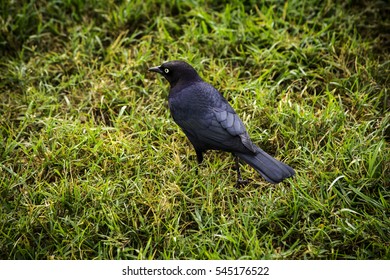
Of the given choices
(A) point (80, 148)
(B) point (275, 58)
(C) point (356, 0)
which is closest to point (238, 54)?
(B) point (275, 58)

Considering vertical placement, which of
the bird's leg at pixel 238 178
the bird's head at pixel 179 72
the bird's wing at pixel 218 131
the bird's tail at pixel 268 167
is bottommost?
the bird's leg at pixel 238 178

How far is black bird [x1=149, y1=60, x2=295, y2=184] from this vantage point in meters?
3.78

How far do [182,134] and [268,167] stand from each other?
3.26 ft

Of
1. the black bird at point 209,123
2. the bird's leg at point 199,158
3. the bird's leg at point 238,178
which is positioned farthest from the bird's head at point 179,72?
the bird's leg at point 238,178

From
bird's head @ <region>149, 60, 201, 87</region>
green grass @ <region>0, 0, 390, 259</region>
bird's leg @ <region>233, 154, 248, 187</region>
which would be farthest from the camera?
bird's head @ <region>149, 60, 201, 87</region>

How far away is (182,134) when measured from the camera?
4469 mm

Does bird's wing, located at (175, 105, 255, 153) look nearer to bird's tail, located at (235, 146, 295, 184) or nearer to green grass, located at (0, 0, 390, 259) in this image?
bird's tail, located at (235, 146, 295, 184)

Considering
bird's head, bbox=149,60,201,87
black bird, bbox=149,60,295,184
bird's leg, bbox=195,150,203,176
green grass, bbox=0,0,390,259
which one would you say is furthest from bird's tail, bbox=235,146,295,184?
bird's head, bbox=149,60,201,87

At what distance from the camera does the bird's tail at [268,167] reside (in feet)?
12.1

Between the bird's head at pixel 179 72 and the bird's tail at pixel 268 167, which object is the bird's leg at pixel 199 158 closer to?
the bird's tail at pixel 268 167

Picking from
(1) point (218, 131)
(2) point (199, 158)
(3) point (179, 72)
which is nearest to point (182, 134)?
(2) point (199, 158)

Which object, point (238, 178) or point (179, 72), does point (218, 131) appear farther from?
point (179, 72)

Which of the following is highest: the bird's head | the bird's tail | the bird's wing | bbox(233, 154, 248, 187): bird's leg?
the bird's head

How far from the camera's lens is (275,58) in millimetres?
5066
